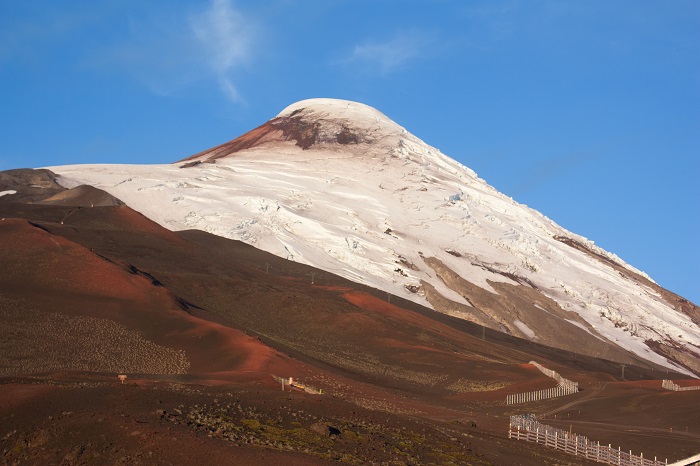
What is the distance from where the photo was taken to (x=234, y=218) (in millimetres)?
116125

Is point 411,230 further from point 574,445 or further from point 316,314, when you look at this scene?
point 574,445

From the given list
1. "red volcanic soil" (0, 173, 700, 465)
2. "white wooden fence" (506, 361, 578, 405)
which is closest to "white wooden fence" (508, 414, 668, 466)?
"red volcanic soil" (0, 173, 700, 465)

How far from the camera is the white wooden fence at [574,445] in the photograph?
3569cm

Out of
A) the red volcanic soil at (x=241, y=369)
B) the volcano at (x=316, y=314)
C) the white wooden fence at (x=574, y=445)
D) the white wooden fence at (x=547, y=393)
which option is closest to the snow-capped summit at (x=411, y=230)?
the volcano at (x=316, y=314)

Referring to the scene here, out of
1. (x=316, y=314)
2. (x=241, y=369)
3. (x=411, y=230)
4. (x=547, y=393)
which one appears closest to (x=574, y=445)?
(x=241, y=369)

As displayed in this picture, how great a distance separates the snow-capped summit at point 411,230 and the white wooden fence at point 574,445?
66632 millimetres

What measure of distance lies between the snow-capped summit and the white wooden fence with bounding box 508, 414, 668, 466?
66632 mm

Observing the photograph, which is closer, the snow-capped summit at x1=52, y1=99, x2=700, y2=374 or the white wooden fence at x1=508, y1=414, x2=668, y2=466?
the white wooden fence at x1=508, y1=414, x2=668, y2=466

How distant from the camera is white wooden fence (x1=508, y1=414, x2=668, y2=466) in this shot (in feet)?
117

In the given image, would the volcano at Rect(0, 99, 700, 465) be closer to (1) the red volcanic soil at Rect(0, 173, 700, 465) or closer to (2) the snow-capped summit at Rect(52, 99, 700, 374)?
(1) the red volcanic soil at Rect(0, 173, 700, 465)

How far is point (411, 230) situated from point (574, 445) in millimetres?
100124

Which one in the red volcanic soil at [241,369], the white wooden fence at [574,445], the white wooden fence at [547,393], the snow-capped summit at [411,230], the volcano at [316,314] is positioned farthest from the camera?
the snow-capped summit at [411,230]

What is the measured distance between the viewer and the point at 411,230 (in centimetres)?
13688

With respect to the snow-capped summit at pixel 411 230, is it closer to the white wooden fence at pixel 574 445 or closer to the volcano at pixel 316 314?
the volcano at pixel 316 314
